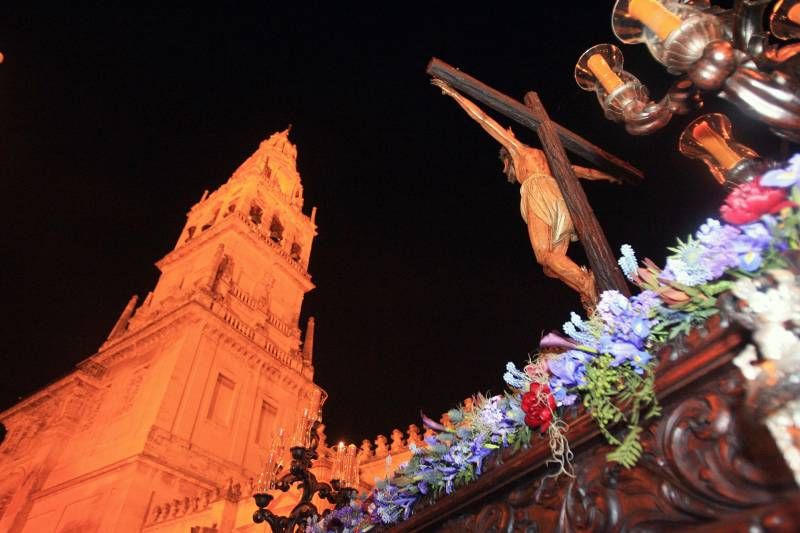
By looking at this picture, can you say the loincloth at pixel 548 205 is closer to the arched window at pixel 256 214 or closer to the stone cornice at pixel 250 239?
the stone cornice at pixel 250 239

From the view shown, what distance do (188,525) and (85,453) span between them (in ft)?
28.1

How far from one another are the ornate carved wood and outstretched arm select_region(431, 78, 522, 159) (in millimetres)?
5501

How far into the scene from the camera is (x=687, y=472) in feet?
7.72

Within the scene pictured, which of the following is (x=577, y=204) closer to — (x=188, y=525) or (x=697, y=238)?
(x=697, y=238)

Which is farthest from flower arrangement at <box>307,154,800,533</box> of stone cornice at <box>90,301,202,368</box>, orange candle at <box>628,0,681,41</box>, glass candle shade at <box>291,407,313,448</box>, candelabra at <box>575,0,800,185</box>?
stone cornice at <box>90,301,202,368</box>

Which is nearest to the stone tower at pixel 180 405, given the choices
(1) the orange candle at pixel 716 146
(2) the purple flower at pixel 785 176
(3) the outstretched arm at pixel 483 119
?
(3) the outstretched arm at pixel 483 119

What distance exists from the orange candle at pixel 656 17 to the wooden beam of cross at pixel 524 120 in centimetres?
319

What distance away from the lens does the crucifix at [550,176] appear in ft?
16.9

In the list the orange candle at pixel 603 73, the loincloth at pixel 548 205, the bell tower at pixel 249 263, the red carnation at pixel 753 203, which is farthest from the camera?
the bell tower at pixel 249 263

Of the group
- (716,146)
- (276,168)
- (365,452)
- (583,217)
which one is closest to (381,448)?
(365,452)

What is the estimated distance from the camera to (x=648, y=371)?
2.66 meters

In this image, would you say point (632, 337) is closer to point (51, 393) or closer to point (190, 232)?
point (51, 393)

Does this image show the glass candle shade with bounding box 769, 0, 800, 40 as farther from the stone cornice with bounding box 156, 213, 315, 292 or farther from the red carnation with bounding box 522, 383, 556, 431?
the stone cornice with bounding box 156, 213, 315, 292

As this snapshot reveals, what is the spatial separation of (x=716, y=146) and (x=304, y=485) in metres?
7.29
